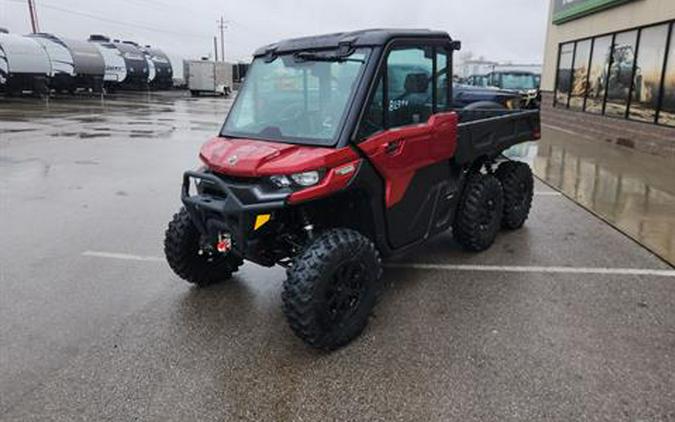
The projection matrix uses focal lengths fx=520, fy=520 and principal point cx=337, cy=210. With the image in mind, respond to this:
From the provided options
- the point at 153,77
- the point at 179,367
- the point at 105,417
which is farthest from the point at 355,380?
the point at 153,77

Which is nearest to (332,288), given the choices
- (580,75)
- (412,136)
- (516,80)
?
(412,136)

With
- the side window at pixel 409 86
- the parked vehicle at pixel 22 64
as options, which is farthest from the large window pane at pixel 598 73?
the parked vehicle at pixel 22 64

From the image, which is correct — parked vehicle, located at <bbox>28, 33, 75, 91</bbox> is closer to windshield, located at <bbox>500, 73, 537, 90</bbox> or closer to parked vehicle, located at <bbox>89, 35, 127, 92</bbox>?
parked vehicle, located at <bbox>89, 35, 127, 92</bbox>

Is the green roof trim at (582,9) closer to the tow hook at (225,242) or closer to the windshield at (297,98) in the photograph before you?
the windshield at (297,98)

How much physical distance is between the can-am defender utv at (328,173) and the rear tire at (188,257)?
1 cm

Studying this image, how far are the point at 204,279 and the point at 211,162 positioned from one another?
1.27 metres

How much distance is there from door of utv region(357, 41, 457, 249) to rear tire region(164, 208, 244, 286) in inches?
63.4

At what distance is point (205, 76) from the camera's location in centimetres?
4031

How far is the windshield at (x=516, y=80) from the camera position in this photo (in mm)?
24219

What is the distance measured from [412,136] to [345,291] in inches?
54.0

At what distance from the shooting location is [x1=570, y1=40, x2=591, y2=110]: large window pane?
16.0 metres

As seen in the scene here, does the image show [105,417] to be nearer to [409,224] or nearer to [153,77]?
[409,224]

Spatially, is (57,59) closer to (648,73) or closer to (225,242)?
(648,73)

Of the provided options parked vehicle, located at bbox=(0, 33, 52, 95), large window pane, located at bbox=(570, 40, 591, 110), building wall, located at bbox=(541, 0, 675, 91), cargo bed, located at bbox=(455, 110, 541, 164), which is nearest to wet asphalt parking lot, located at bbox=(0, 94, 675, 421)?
cargo bed, located at bbox=(455, 110, 541, 164)
